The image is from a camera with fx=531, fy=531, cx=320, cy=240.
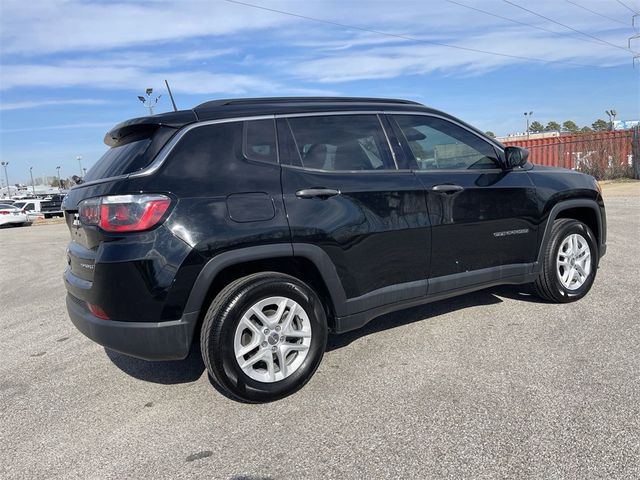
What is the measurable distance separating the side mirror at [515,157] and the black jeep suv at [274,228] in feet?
0.09

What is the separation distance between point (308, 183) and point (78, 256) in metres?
1.57

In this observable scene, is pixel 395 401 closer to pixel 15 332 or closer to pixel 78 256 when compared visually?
pixel 78 256

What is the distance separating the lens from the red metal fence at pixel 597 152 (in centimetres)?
2419

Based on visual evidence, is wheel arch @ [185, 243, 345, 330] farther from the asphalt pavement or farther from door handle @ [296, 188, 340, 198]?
the asphalt pavement

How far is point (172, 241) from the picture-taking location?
3.04 metres

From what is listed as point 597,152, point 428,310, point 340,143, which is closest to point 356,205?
point 340,143

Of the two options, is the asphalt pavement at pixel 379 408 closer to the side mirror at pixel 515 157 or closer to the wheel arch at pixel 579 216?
the wheel arch at pixel 579 216

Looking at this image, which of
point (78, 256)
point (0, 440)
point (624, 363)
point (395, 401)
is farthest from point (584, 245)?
point (0, 440)

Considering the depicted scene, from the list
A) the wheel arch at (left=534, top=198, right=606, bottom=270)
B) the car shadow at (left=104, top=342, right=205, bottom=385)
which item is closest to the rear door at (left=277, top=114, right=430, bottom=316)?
the car shadow at (left=104, top=342, right=205, bottom=385)

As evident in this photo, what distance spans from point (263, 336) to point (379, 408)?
825 millimetres

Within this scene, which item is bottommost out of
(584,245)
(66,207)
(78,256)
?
(584,245)

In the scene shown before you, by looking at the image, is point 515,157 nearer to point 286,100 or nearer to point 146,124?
point 286,100

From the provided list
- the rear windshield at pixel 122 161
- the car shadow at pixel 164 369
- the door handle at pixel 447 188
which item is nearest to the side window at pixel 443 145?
the door handle at pixel 447 188

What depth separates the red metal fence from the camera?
79.4 ft
